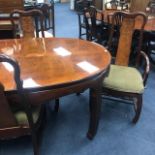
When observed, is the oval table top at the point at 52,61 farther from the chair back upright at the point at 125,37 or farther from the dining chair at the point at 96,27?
the dining chair at the point at 96,27

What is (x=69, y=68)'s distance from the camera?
153 centimetres

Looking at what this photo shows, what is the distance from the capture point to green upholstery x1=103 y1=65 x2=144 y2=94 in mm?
1880

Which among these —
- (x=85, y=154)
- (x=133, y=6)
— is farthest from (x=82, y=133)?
(x=133, y=6)

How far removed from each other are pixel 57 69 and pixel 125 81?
722 millimetres

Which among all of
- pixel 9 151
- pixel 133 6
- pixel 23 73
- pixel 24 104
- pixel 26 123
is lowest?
pixel 9 151

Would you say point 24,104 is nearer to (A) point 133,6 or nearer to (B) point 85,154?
(B) point 85,154

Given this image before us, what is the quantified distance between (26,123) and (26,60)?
0.51m

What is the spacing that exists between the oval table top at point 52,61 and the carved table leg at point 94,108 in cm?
21

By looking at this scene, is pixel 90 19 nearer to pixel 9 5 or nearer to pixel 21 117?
pixel 9 5

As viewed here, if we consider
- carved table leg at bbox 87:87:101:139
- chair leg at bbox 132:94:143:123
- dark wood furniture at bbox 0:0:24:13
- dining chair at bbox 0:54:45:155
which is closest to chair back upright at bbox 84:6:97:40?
dark wood furniture at bbox 0:0:24:13

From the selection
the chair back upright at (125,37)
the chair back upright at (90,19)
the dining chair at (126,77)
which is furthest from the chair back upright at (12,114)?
the chair back upright at (90,19)

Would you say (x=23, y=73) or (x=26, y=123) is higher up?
(x=23, y=73)

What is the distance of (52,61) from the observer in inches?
65.2

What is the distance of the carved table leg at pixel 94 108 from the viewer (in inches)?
64.6
